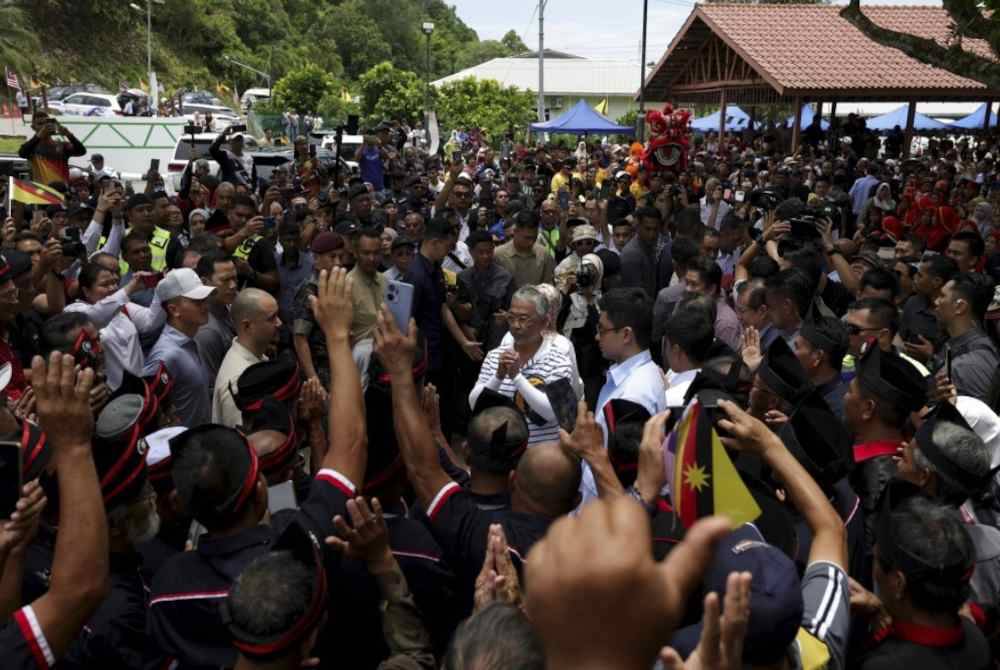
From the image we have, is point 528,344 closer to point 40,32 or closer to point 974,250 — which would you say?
point 974,250

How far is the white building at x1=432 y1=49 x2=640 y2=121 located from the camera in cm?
7206

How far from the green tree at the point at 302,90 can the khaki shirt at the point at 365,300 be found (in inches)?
1547

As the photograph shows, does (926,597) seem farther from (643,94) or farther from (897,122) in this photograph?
(897,122)

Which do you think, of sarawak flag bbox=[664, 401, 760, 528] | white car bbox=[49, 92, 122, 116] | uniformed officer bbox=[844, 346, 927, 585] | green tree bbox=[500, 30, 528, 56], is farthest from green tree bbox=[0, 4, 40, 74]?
green tree bbox=[500, 30, 528, 56]

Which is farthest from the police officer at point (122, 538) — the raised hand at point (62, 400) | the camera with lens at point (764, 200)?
the camera with lens at point (764, 200)

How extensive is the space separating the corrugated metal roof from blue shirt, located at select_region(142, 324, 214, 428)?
67.1 meters

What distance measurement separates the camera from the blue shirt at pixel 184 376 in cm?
496

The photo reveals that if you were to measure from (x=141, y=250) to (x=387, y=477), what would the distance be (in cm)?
452

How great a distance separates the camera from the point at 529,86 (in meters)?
70.7

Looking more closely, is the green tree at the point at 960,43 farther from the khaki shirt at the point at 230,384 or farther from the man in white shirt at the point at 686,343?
the khaki shirt at the point at 230,384

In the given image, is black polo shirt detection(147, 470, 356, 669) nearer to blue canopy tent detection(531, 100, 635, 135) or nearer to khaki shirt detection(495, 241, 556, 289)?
khaki shirt detection(495, 241, 556, 289)

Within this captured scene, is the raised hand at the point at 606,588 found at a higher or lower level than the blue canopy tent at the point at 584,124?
higher

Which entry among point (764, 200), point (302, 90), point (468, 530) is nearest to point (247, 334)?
point (468, 530)

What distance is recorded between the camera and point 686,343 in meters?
4.57
